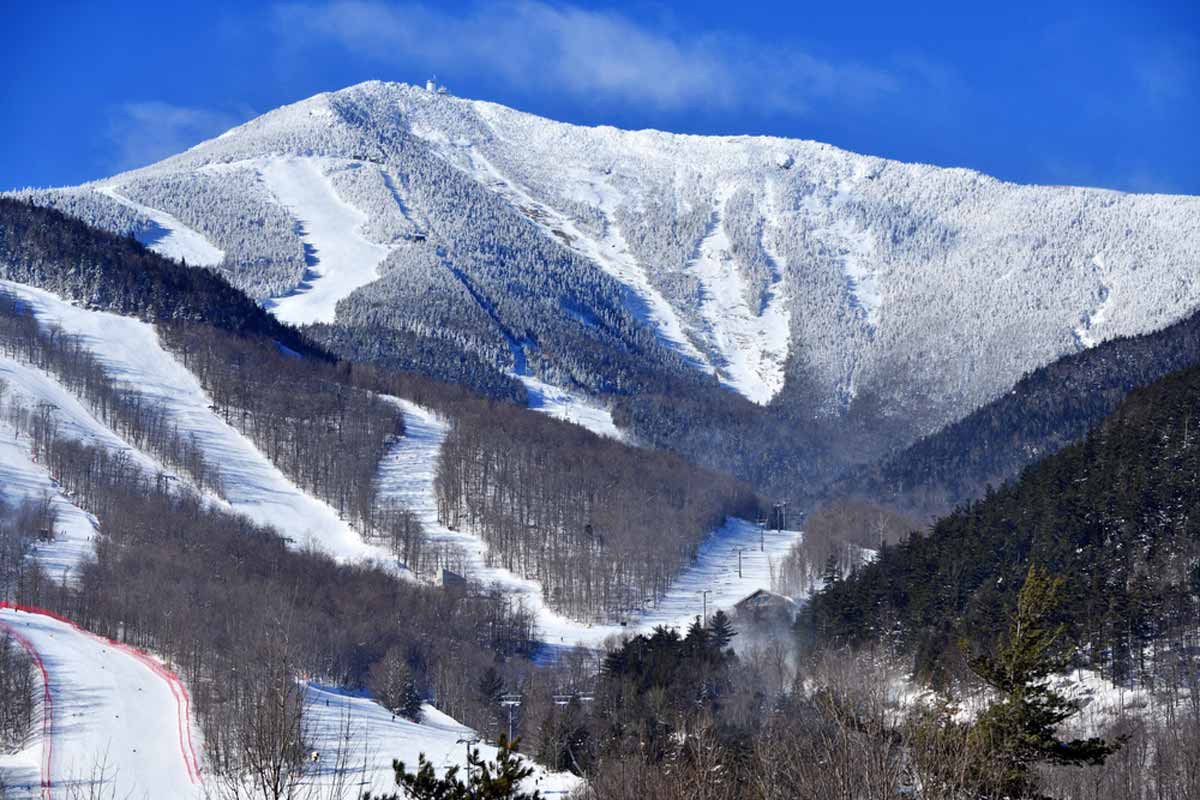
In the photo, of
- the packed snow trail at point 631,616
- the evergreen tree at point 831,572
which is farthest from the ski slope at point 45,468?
the evergreen tree at point 831,572

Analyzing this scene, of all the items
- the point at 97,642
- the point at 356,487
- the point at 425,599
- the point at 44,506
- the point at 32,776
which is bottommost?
the point at 32,776

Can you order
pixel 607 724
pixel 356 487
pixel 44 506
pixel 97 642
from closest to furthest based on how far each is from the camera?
pixel 607 724
pixel 97 642
pixel 44 506
pixel 356 487

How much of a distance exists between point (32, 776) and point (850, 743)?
53.0m

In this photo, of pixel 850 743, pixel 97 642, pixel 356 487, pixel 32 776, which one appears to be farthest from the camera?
pixel 356 487

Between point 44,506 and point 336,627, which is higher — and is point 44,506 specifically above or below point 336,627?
above

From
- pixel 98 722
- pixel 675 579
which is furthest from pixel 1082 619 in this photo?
pixel 675 579

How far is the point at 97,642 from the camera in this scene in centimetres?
9419

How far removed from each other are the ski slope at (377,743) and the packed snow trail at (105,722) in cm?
710

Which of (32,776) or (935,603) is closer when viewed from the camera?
(32,776)

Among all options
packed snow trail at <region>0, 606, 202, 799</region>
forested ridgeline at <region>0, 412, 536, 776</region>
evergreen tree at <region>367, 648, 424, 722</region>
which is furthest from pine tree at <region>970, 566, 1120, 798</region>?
evergreen tree at <region>367, 648, 424, 722</region>

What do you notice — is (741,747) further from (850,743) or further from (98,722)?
(98,722)

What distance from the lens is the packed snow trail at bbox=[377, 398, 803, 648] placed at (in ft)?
494

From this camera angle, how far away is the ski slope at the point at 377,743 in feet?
199

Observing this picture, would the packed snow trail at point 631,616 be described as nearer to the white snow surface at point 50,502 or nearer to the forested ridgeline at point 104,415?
the forested ridgeline at point 104,415
